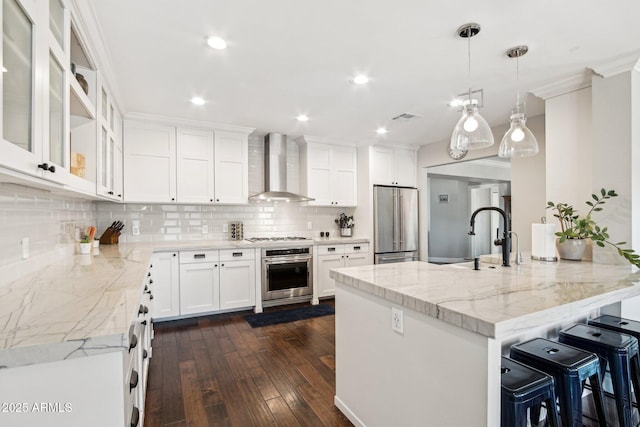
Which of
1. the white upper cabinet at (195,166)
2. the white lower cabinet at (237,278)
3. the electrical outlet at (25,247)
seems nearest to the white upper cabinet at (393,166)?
the white lower cabinet at (237,278)

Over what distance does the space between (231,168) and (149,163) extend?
0.97m

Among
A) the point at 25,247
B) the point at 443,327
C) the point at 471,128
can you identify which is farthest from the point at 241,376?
the point at 471,128

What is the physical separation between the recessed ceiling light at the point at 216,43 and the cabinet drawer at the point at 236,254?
2.39m

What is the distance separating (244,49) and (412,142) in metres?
3.61

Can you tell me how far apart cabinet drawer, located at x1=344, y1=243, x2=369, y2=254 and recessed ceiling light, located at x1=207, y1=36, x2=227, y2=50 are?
127 inches

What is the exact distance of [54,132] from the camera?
1.45 m

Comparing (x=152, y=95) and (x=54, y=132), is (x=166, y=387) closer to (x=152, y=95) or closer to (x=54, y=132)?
(x=54, y=132)

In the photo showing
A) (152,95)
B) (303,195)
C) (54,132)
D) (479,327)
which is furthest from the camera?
(303,195)

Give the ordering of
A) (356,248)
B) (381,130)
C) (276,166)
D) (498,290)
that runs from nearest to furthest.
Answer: (498,290)
(381,130)
(276,166)
(356,248)

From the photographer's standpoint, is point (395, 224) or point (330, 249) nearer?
point (330, 249)

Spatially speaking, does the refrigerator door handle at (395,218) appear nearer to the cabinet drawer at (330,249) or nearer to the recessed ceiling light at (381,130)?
the cabinet drawer at (330,249)

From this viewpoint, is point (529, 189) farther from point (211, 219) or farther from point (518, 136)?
point (211, 219)

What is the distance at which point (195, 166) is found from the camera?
4.05 meters

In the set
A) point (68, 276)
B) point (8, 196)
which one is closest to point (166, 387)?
point (68, 276)
